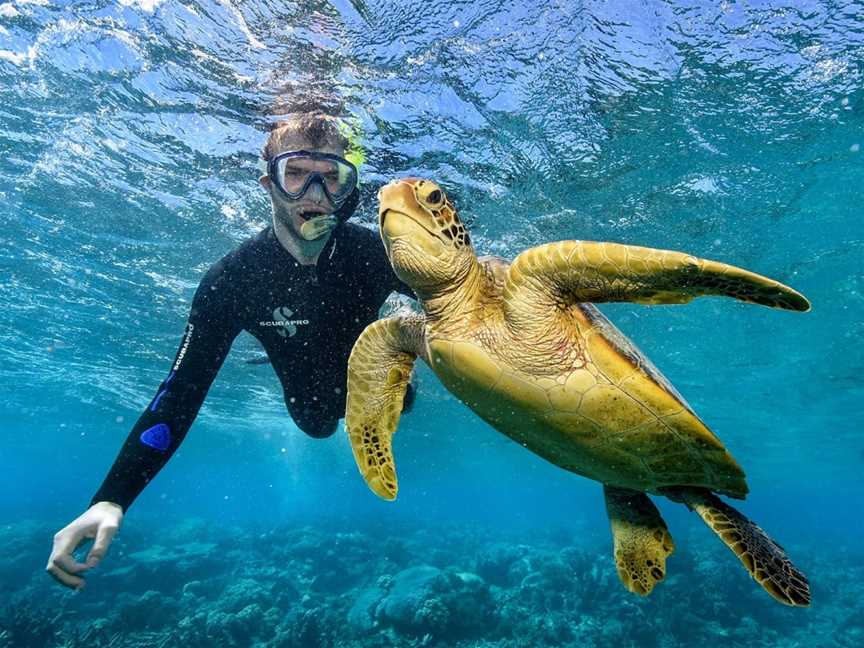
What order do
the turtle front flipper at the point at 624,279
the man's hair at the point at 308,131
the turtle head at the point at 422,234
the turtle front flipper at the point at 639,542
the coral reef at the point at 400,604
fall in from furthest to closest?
the coral reef at the point at 400,604
the man's hair at the point at 308,131
the turtle front flipper at the point at 639,542
the turtle head at the point at 422,234
the turtle front flipper at the point at 624,279

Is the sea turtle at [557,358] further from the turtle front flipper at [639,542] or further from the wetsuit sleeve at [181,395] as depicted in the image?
the wetsuit sleeve at [181,395]

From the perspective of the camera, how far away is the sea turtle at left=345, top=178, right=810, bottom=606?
95.6 inches

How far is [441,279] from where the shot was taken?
2.68 m

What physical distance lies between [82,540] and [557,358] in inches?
112

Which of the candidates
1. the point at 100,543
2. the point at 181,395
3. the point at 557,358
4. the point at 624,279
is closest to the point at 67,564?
the point at 100,543

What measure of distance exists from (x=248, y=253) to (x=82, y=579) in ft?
10.1

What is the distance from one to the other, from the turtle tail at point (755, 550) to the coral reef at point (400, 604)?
8072 mm

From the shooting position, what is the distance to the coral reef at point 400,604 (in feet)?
33.4

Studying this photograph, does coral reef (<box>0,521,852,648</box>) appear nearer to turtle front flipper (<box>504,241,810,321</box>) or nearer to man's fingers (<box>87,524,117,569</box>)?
man's fingers (<box>87,524,117,569</box>)

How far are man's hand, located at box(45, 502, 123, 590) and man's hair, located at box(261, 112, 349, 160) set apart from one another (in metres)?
4.75

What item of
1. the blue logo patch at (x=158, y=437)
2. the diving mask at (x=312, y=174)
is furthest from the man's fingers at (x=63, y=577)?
the diving mask at (x=312, y=174)

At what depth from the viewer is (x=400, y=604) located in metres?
10.4

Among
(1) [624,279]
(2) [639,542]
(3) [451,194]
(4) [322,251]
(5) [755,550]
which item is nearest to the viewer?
(1) [624,279]

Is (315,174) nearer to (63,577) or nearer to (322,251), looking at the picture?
(322,251)
